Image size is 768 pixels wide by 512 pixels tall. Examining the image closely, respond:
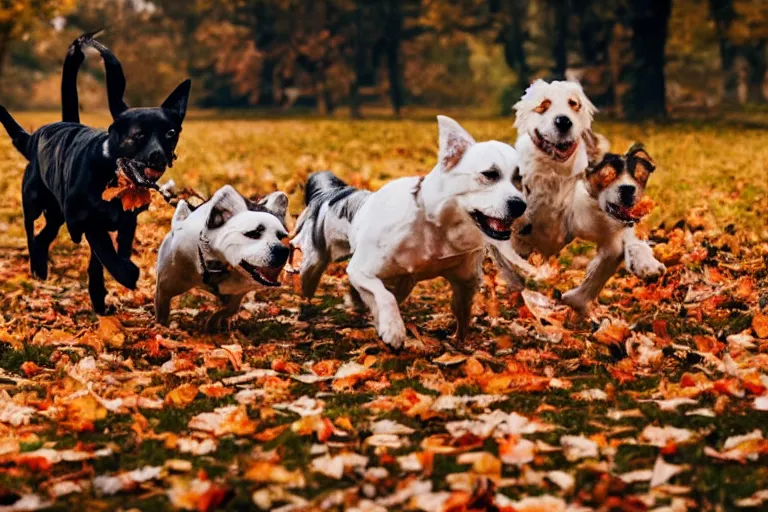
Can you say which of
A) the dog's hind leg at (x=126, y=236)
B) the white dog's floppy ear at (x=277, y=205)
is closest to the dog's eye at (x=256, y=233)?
the white dog's floppy ear at (x=277, y=205)

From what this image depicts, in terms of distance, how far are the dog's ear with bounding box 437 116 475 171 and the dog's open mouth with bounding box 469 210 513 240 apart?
10.6 inches

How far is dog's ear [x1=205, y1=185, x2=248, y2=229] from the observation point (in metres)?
5.50

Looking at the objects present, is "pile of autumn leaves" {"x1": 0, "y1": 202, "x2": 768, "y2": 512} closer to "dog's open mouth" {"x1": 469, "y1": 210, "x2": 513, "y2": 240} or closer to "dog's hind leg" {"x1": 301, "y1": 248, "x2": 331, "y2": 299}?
"dog's hind leg" {"x1": 301, "y1": 248, "x2": 331, "y2": 299}

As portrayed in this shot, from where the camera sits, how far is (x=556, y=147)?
19.4ft

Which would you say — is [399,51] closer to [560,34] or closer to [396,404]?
[560,34]

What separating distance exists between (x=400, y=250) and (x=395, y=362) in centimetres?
54

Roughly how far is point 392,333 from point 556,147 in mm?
1517

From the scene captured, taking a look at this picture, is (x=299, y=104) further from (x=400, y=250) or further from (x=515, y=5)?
(x=400, y=250)

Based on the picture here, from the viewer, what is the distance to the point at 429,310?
698 cm

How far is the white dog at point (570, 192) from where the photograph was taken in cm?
582

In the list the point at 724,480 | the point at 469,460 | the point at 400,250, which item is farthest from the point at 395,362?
the point at 724,480

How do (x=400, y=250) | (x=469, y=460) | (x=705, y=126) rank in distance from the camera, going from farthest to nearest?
(x=705, y=126)
(x=400, y=250)
(x=469, y=460)

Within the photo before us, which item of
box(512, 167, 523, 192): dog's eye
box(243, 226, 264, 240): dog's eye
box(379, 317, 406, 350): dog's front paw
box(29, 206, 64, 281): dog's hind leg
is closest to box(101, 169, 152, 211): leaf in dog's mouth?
box(243, 226, 264, 240): dog's eye

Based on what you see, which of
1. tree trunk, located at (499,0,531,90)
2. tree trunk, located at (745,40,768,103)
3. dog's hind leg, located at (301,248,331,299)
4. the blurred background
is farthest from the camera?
tree trunk, located at (745,40,768,103)
